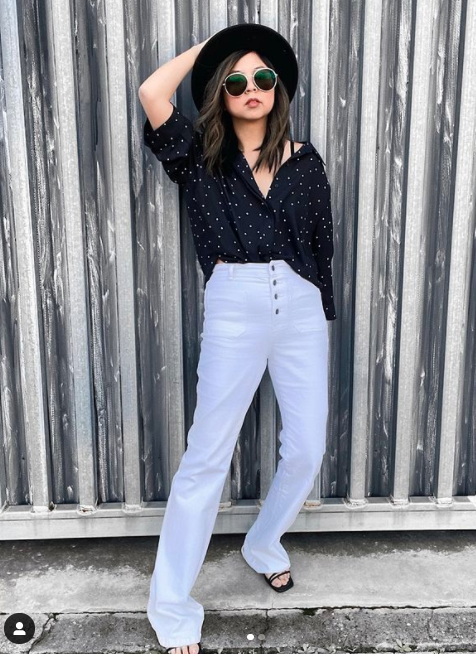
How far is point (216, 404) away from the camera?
8.02ft

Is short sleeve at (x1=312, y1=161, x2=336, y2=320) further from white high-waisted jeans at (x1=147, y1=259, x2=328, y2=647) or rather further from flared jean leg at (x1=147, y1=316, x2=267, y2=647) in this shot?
flared jean leg at (x1=147, y1=316, x2=267, y2=647)

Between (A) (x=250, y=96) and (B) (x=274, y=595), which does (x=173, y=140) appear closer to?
(A) (x=250, y=96)

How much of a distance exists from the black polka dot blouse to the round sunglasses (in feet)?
0.71

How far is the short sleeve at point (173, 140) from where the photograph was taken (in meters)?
2.42

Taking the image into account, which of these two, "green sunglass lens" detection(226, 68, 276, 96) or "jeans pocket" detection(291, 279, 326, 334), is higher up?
"green sunglass lens" detection(226, 68, 276, 96)

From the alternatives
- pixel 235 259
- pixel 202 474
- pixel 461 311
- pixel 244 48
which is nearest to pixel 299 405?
pixel 202 474

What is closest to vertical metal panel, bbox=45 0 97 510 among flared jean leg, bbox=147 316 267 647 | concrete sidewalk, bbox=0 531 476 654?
concrete sidewalk, bbox=0 531 476 654

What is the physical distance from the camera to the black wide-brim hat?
7.88 feet

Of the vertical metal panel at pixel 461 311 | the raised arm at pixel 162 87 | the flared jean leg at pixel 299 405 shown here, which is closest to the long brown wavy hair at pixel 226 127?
the raised arm at pixel 162 87

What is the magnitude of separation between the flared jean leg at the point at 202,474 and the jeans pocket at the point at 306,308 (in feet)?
0.53

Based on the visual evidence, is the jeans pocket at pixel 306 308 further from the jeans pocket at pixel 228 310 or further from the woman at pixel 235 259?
the jeans pocket at pixel 228 310

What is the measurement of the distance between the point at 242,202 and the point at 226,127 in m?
0.32

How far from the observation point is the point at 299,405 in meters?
2.56

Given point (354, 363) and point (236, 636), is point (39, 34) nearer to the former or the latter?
point (354, 363)
